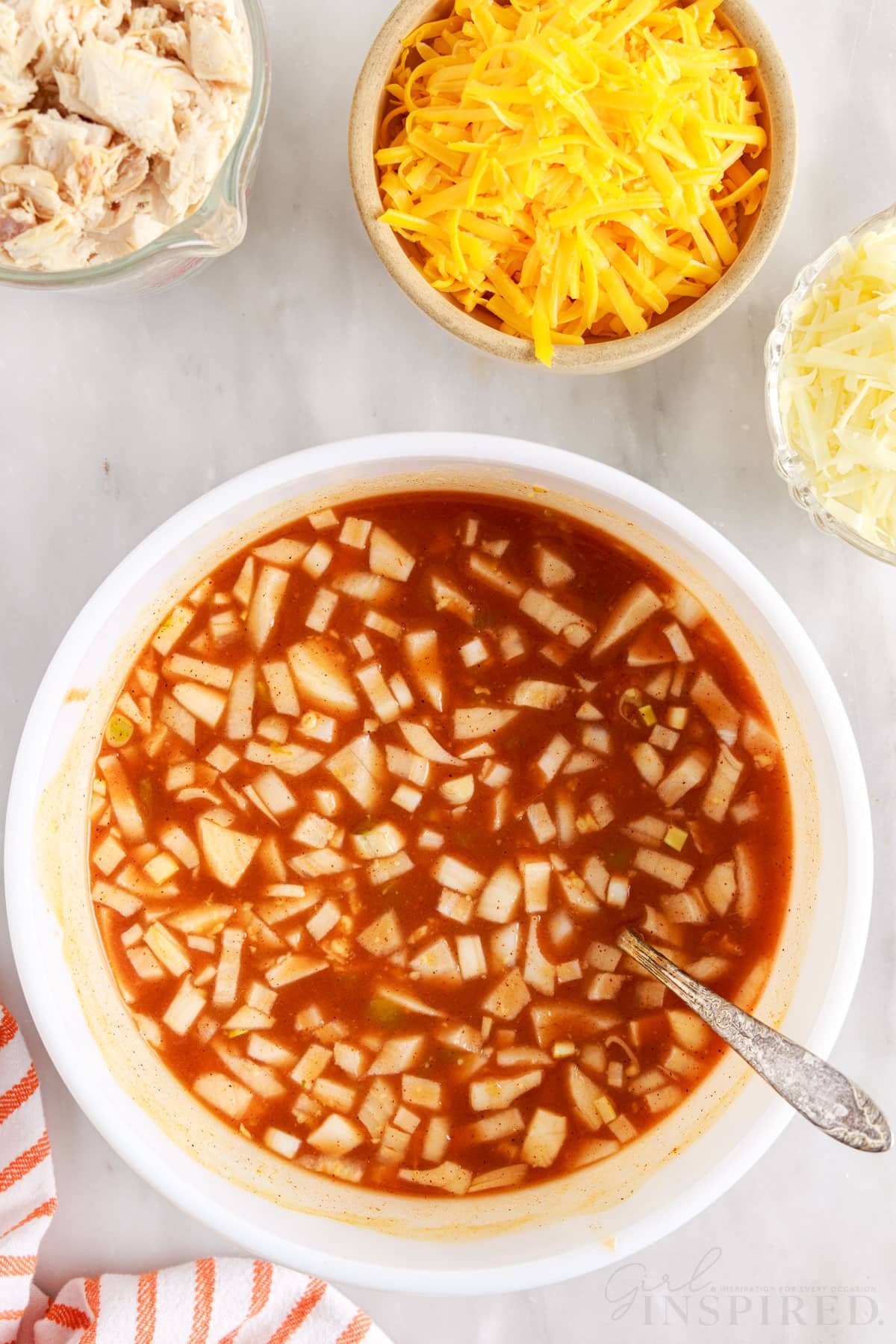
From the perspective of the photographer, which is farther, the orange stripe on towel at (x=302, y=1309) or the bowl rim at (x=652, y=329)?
the orange stripe on towel at (x=302, y=1309)

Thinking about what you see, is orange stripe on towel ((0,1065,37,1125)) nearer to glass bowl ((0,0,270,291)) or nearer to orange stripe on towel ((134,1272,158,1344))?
orange stripe on towel ((134,1272,158,1344))

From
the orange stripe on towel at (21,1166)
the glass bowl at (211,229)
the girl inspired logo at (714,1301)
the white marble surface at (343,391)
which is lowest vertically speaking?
the girl inspired logo at (714,1301)

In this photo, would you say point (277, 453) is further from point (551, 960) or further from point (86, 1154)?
point (86, 1154)

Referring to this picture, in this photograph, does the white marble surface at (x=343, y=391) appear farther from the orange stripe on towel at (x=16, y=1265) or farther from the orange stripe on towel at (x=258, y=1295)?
the orange stripe on towel at (x=258, y=1295)

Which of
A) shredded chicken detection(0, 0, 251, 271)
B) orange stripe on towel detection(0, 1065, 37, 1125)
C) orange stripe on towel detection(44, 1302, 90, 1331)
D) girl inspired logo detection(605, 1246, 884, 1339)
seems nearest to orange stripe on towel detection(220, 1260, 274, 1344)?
orange stripe on towel detection(44, 1302, 90, 1331)

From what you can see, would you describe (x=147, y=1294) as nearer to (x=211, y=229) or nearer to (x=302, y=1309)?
(x=302, y=1309)

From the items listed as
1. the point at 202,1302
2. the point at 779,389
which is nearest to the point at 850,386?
the point at 779,389

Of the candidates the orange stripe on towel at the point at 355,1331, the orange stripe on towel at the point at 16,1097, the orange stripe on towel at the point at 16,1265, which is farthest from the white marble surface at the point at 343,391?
the orange stripe on towel at the point at 355,1331
